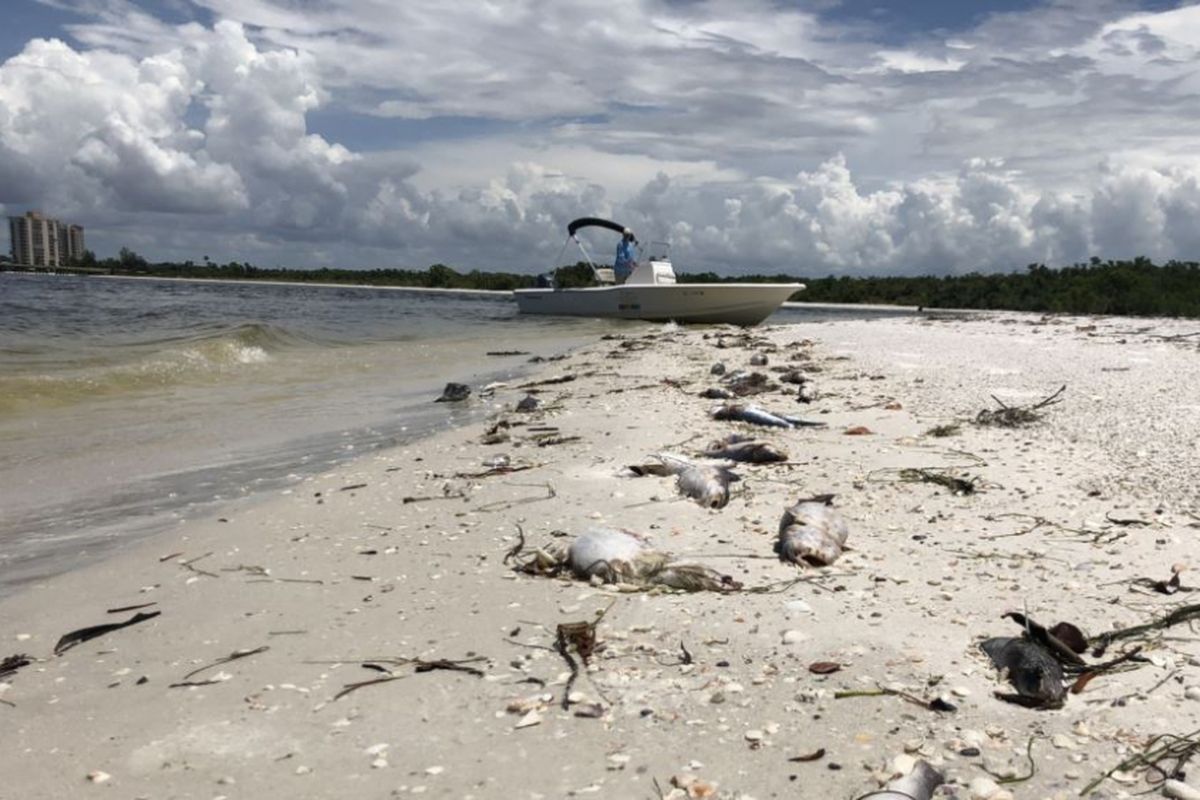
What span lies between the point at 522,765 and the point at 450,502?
132 inches

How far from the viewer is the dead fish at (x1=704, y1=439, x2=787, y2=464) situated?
6395 mm

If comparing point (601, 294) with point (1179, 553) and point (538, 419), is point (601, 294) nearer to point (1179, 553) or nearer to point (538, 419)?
point (538, 419)

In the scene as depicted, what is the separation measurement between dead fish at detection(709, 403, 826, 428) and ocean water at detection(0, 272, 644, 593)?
3.24 m

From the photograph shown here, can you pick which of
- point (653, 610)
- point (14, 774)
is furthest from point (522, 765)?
point (14, 774)

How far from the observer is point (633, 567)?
4086 mm

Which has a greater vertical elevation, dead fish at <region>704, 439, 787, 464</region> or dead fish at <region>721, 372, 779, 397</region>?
dead fish at <region>721, 372, 779, 397</region>

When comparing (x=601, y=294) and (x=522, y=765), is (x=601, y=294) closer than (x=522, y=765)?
No

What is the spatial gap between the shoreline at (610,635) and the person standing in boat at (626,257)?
27.1 meters

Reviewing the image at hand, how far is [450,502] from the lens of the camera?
5.84 m

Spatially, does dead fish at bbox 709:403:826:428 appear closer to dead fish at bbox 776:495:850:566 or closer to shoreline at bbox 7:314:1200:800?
shoreline at bbox 7:314:1200:800

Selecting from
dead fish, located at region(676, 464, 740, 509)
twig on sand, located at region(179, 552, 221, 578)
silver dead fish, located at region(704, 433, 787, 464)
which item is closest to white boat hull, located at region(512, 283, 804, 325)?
silver dead fish, located at region(704, 433, 787, 464)

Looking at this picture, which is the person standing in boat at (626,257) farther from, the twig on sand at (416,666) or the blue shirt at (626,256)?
the twig on sand at (416,666)

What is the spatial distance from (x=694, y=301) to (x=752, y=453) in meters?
24.6

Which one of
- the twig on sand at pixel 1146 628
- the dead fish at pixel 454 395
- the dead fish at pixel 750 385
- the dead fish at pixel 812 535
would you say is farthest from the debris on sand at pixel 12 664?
the dead fish at pixel 454 395
